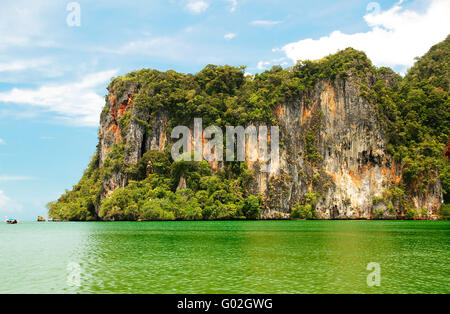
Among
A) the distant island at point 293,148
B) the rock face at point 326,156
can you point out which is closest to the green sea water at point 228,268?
the distant island at point 293,148

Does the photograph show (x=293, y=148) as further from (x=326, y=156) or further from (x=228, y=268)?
(x=228, y=268)

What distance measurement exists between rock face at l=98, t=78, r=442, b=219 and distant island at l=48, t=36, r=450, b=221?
156 millimetres

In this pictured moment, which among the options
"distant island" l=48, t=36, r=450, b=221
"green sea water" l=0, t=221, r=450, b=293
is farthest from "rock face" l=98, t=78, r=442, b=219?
"green sea water" l=0, t=221, r=450, b=293

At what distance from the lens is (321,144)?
216ft

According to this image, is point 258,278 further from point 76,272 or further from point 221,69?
point 221,69

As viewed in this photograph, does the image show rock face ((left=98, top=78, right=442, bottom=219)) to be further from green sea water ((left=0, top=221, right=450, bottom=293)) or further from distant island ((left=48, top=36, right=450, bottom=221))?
green sea water ((left=0, top=221, right=450, bottom=293))

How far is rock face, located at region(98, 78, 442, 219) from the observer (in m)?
61.5

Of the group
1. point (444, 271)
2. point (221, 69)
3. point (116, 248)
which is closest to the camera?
point (444, 271)

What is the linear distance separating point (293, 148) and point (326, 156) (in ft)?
17.5

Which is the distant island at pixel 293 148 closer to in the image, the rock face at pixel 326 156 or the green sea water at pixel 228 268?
the rock face at pixel 326 156

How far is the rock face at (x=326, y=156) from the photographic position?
61531mm

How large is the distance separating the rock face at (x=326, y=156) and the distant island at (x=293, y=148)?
0.51 feet
